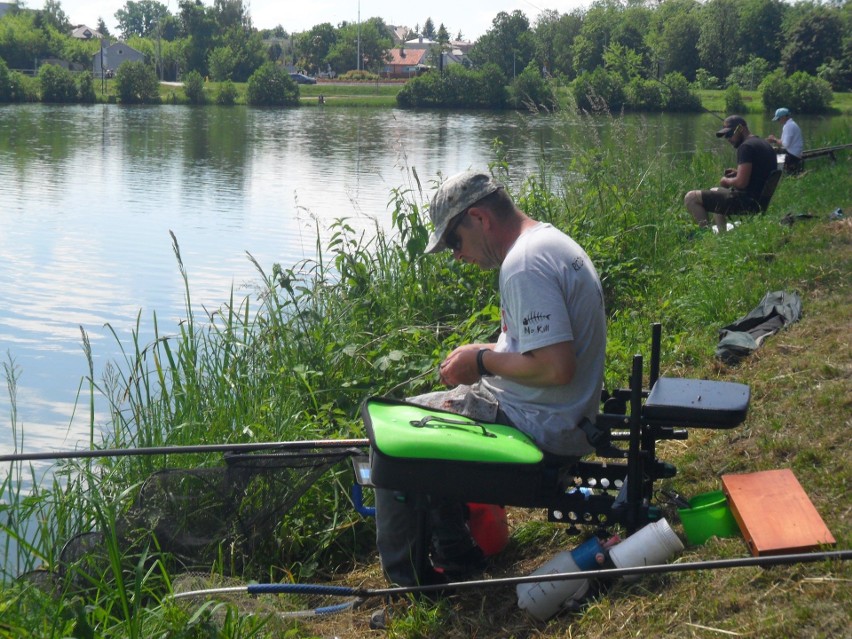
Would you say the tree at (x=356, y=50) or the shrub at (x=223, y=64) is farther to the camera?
the tree at (x=356, y=50)

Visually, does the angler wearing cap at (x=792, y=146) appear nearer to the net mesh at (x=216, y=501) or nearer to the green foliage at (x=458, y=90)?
the net mesh at (x=216, y=501)

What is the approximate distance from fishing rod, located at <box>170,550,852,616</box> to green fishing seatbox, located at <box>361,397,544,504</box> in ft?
0.78

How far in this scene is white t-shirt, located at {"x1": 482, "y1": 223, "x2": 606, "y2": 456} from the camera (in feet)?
9.02

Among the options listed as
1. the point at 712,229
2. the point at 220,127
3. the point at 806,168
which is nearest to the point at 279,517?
the point at 712,229

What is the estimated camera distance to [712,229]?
8477 millimetres

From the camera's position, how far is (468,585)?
9.37ft

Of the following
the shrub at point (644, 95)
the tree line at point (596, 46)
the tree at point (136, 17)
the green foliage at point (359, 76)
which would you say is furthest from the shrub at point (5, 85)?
the tree at point (136, 17)

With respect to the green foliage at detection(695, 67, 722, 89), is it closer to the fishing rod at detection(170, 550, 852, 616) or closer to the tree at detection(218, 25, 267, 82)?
the fishing rod at detection(170, 550, 852, 616)

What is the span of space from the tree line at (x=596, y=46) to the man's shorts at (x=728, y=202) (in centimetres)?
137

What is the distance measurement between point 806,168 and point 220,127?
23275 mm

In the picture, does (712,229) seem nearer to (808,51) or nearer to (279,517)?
(279,517)

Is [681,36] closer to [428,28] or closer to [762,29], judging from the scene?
[762,29]

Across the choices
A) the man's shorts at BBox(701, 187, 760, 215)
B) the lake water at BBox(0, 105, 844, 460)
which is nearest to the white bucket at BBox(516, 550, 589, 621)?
the lake water at BBox(0, 105, 844, 460)

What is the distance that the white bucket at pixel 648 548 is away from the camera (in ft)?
9.23
